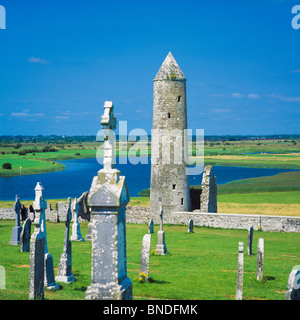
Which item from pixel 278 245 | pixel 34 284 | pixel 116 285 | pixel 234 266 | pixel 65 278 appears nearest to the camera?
pixel 116 285

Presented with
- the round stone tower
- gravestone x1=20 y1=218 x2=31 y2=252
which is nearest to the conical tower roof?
the round stone tower

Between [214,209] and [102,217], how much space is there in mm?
27978

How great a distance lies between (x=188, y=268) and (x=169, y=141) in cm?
1800

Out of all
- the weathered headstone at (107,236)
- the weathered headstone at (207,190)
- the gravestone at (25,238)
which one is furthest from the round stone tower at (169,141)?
the weathered headstone at (107,236)

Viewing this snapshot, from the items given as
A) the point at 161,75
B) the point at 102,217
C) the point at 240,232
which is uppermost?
the point at 161,75

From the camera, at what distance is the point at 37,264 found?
1207cm

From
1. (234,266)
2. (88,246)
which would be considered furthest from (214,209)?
(234,266)

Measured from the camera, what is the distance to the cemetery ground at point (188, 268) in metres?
13.1

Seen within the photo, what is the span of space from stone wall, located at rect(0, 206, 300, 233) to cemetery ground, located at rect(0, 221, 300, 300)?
1.04m

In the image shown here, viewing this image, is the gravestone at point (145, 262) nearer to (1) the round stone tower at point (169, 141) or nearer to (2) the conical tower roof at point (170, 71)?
(1) the round stone tower at point (169, 141)

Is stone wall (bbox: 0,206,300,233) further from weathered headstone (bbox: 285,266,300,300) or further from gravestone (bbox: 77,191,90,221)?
weathered headstone (bbox: 285,266,300,300)

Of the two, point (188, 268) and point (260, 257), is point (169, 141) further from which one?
point (260, 257)
